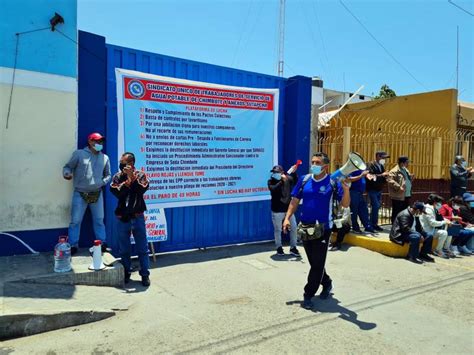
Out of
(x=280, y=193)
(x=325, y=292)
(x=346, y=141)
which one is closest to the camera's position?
(x=325, y=292)

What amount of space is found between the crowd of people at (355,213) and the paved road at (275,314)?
559 millimetres

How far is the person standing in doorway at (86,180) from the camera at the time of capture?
575 cm

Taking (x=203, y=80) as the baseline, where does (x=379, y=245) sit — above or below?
below

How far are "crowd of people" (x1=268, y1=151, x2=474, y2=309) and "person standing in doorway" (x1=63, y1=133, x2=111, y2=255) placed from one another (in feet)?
9.14

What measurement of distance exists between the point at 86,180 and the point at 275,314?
3.22 meters

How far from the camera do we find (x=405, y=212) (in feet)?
24.5

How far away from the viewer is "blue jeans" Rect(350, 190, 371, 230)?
8484 millimetres

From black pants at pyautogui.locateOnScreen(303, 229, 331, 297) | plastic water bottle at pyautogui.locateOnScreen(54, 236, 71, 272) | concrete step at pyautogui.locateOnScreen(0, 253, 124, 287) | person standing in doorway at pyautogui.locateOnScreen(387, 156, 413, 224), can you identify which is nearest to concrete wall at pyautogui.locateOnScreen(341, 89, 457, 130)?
person standing in doorway at pyautogui.locateOnScreen(387, 156, 413, 224)

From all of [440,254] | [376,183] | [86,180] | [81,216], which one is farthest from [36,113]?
[440,254]

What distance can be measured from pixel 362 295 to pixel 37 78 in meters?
5.38

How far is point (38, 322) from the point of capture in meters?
4.01

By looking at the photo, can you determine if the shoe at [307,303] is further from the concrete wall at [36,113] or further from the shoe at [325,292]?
the concrete wall at [36,113]

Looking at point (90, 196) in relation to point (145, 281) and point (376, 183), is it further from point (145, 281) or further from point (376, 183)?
point (376, 183)

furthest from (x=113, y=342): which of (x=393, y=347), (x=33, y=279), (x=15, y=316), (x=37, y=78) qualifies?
(x=37, y=78)
